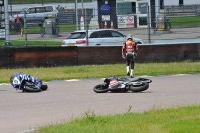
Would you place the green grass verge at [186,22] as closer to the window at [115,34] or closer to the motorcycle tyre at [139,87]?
the window at [115,34]

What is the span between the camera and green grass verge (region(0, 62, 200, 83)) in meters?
20.0

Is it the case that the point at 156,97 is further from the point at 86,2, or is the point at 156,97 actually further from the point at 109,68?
the point at 86,2

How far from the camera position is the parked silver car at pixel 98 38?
27391mm

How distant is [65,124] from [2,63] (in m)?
12.8

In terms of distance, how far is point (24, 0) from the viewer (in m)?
74.0

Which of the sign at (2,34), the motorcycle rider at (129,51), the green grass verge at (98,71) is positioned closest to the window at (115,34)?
the sign at (2,34)

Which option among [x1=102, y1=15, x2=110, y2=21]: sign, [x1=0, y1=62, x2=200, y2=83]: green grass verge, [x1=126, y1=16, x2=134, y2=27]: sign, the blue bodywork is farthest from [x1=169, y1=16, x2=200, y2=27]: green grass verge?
the blue bodywork

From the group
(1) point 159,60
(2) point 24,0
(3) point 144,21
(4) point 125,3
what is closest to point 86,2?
(2) point 24,0

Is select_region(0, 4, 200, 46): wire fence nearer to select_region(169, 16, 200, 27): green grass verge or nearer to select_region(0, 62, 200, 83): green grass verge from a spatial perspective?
select_region(169, 16, 200, 27): green grass verge

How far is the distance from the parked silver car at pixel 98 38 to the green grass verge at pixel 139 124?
16.6 m

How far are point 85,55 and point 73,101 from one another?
918cm

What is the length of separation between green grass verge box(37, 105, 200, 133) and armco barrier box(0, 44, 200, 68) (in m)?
11.9

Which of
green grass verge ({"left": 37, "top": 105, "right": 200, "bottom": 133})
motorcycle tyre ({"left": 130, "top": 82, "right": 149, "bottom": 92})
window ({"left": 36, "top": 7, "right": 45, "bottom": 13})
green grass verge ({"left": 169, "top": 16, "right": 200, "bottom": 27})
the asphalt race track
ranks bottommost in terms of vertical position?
A: the asphalt race track

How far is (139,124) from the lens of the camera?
9477 millimetres
